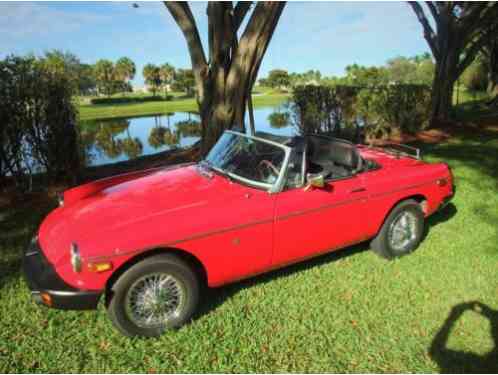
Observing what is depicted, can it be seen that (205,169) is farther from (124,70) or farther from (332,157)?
(124,70)

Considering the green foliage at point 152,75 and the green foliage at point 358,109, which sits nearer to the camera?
the green foliage at point 358,109

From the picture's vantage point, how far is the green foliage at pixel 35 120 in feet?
19.2

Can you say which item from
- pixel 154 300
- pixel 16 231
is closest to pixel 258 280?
pixel 154 300

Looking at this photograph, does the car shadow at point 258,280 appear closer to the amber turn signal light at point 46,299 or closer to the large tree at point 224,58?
the amber turn signal light at point 46,299

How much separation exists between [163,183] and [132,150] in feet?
27.8

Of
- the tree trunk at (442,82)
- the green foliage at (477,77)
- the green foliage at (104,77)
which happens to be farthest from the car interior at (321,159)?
the green foliage at (104,77)

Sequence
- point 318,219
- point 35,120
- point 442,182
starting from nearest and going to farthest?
point 318,219, point 442,182, point 35,120

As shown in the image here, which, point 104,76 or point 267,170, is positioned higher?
point 104,76

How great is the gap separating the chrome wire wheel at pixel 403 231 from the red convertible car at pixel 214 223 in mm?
14

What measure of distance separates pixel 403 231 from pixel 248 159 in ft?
7.01

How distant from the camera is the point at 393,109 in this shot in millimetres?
12109

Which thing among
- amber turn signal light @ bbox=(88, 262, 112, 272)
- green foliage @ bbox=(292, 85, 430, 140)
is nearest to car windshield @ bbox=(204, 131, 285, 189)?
amber turn signal light @ bbox=(88, 262, 112, 272)

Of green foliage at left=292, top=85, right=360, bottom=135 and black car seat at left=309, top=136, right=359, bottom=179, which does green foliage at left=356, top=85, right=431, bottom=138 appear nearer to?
green foliage at left=292, top=85, right=360, bottom=135

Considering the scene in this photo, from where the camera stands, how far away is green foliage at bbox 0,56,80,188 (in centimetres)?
584
